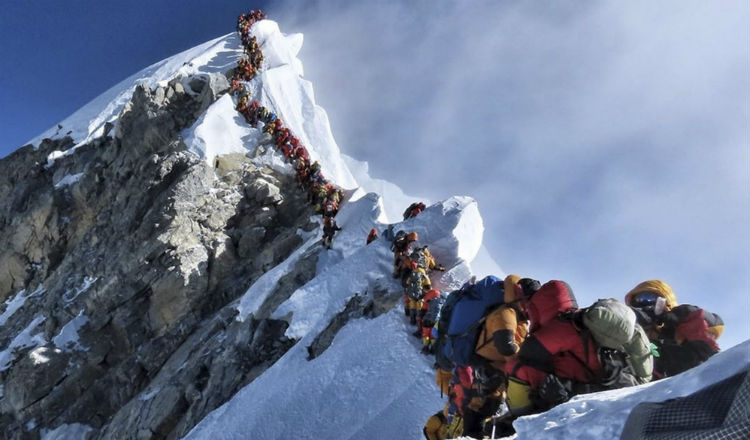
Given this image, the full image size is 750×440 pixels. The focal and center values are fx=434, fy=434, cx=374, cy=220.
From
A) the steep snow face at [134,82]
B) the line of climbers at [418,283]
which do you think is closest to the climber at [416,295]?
the line of climbers at [418,283]

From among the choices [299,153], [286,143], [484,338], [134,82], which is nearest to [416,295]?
[484,338]

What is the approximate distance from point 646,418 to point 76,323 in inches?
910

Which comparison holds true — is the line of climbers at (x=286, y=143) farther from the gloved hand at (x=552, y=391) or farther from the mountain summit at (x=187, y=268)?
the gloved hand at (x=552, y=391)

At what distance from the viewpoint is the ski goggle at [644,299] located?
5723mm

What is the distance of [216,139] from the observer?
82.3ft

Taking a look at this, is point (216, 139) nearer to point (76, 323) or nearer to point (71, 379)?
point (76, 323)

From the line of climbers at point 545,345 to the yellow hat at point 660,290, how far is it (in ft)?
0.04

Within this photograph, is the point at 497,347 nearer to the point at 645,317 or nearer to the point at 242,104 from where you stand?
the point at 645,317

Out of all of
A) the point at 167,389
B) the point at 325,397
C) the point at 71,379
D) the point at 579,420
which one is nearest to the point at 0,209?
the point at 71,379

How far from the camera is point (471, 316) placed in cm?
531

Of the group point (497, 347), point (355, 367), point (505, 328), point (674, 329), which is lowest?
point (674, 329)

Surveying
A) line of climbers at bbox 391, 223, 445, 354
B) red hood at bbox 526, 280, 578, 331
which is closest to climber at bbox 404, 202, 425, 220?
line of climbers at bbox 391, 223, 445, 354

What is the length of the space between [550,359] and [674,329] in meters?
2.44

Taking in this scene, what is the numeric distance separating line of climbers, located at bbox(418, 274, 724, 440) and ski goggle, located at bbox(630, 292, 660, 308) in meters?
0.01
